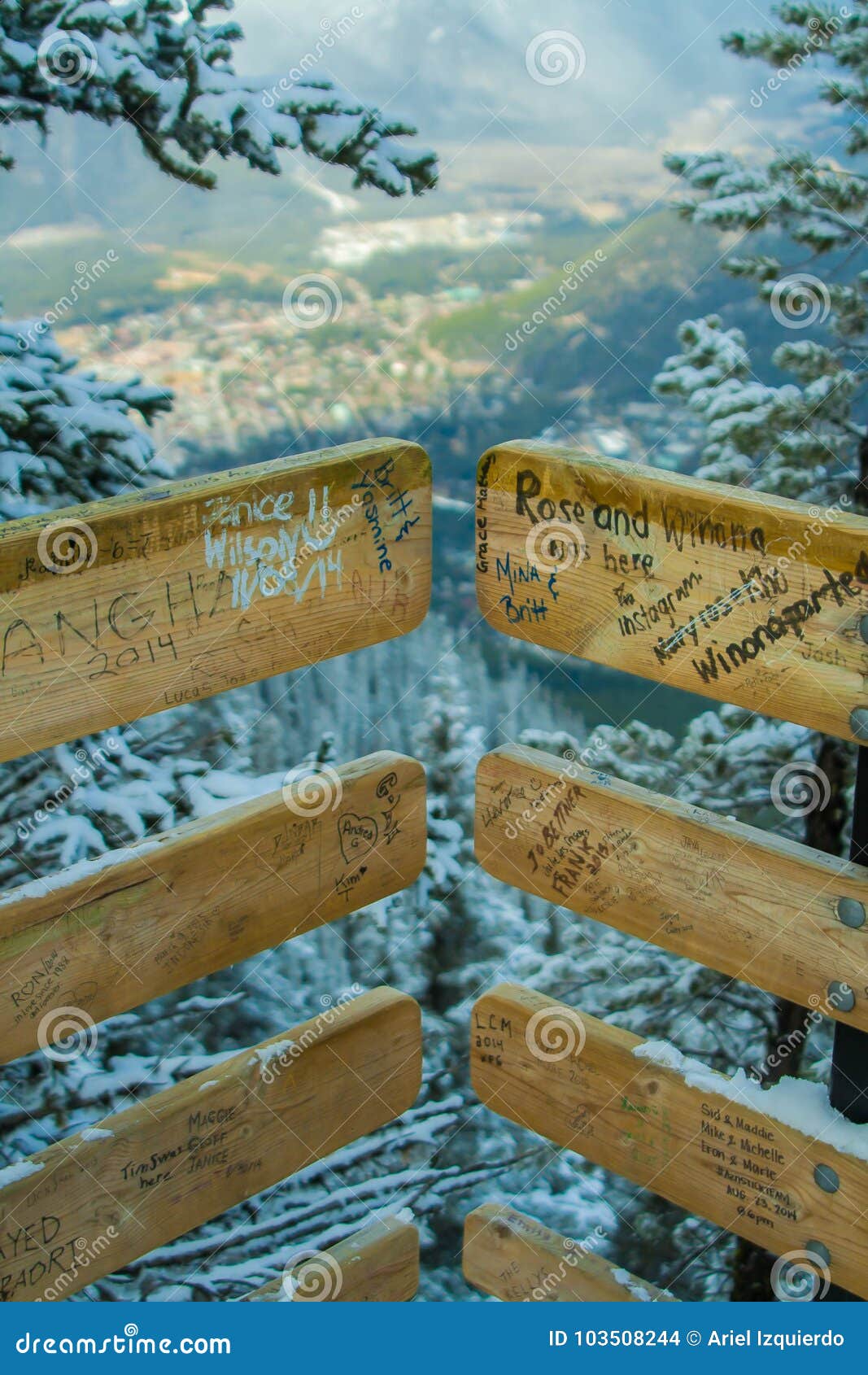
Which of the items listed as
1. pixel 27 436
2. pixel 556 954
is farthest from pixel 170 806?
pixel 556 954

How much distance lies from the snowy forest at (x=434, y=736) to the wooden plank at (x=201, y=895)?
299 centimetres

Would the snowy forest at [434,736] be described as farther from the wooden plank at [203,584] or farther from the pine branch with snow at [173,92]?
the wooden plank at [203,584]

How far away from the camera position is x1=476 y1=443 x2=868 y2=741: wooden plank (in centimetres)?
257

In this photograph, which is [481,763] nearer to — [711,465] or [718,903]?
[718,903]

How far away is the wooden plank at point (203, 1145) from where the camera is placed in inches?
114
